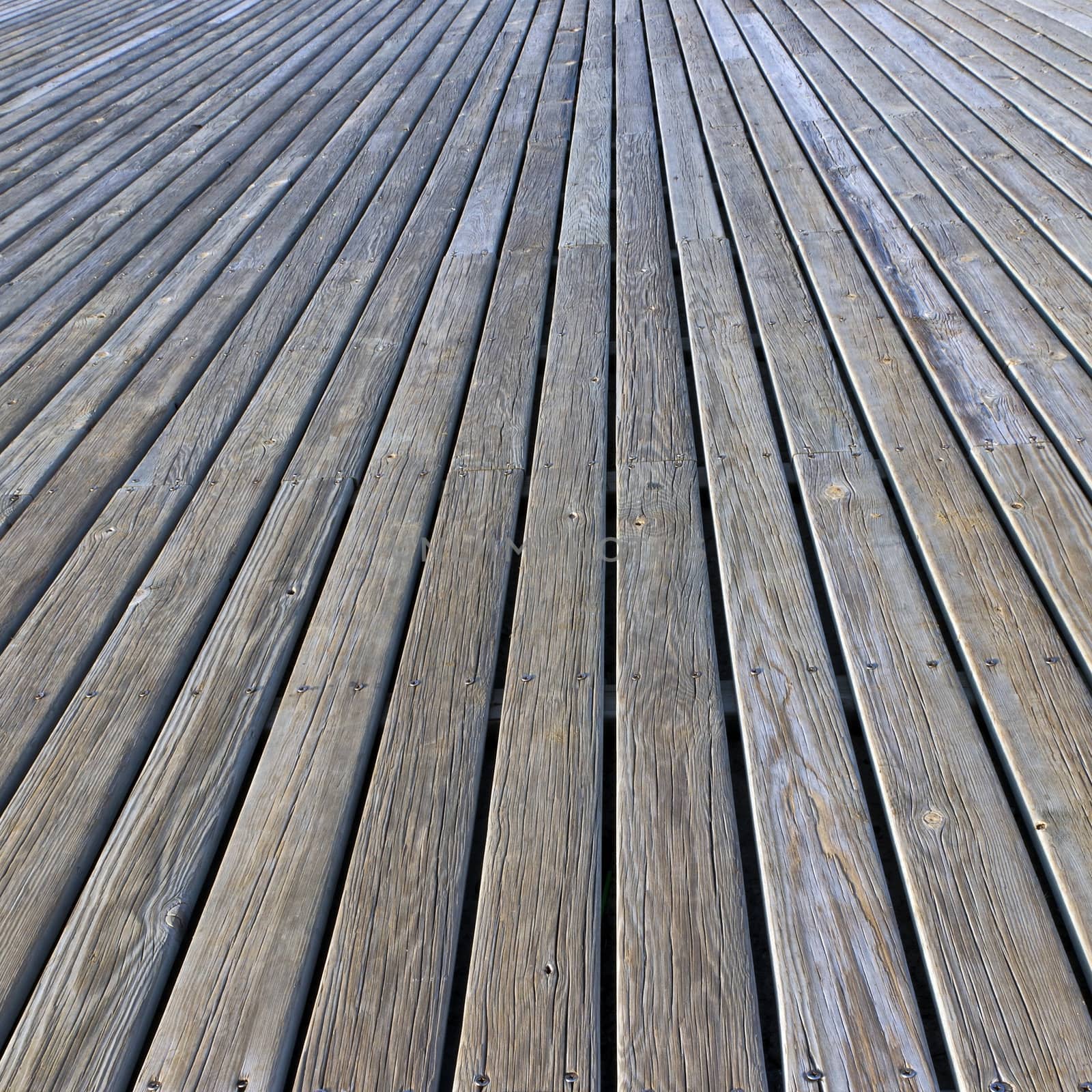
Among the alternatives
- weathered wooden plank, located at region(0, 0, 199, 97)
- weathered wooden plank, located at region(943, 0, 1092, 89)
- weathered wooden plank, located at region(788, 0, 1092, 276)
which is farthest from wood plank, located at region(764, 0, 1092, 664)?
weathered wooden plank, located at region(0, 0, 199, 97)

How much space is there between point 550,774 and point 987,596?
69 cm

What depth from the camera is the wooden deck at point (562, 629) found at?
1.02 metres

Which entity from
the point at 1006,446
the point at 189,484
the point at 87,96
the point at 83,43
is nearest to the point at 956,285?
the point at 1006,446

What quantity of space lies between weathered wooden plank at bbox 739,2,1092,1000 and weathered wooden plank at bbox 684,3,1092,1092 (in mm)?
30

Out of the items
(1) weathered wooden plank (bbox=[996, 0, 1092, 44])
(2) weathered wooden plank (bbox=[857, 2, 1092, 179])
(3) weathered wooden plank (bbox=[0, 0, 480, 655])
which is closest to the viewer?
(3) weathered wooden plank (bbox=[0, 0, 480, 655])

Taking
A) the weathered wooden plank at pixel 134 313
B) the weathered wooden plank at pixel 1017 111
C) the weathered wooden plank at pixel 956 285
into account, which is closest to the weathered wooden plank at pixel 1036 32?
the weathered wooden plank at pixel 1017 111

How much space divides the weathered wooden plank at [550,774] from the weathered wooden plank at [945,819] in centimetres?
35

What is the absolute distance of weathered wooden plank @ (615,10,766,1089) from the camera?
0.98m

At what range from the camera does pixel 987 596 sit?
4.69ft

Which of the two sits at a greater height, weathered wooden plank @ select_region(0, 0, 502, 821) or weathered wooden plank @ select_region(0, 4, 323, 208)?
weathered wooden plank @ select_region(0, 0, 502, 821)

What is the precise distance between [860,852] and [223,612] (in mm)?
989

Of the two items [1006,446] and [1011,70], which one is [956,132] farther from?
[1006,446]

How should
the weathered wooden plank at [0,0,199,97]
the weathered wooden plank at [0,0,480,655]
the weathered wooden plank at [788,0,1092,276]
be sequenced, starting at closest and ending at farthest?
the weathered wooden plank at [0,0,480,655] < the weathered wooden plank at [788,0,1092,276] < the weathered wooden plank at [0,0,199,97]

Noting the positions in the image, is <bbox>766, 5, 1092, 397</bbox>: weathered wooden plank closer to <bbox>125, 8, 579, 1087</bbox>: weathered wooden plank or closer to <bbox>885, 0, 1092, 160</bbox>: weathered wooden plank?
<bbox>885, 0, 1092, 160</bbox>: weathered wooden plank
